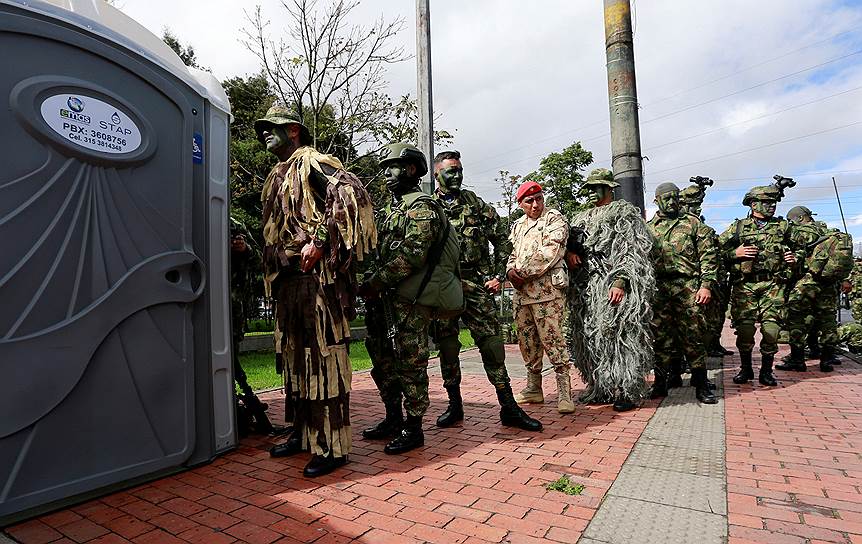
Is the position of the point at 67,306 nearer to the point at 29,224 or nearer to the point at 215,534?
the point at 29,224

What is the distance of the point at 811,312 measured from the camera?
22.6 ft

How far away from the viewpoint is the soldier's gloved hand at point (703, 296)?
4.90m

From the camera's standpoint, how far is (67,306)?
2.57 meters

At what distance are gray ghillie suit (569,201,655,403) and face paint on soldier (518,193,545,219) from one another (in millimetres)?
506

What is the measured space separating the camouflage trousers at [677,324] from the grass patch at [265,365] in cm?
244

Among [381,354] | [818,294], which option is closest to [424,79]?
[381,354]

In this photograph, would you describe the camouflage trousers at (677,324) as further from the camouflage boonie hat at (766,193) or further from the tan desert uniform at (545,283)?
the camouflage boonie hat at (766,193)

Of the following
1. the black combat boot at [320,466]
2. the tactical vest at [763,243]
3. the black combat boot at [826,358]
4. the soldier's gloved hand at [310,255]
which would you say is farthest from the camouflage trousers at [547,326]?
the black combat boot at [826,358]

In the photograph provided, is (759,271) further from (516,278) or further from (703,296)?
(516,278)

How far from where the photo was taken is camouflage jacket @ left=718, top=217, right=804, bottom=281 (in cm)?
575

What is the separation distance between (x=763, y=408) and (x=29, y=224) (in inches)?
216

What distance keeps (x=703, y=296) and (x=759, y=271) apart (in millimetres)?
1417

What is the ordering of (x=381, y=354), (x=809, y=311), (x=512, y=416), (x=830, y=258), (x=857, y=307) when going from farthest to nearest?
(x=857, y=307) → (x=809, y=311) → (x=830, y=258) → (x=512, y=416) → (x=381, y=354)

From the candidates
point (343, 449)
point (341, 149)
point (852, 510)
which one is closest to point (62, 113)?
point (343, 449)
